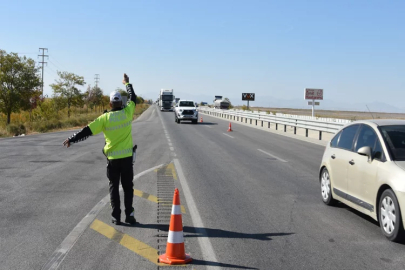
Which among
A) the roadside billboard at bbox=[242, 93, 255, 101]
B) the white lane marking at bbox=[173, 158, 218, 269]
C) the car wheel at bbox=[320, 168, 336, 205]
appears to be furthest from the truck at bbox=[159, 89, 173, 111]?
the car wheel at bbox=[320, 168, 336, 205]

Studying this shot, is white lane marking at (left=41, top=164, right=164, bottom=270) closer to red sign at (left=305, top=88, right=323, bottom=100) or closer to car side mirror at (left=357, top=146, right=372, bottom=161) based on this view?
car side mirror at (left=357, top=146, right=372, bottom=161)

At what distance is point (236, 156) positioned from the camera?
1582 cm

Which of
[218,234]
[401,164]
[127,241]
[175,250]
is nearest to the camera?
[175,250]

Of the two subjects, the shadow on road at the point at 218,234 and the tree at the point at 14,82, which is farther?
the tree at the point at 14,82

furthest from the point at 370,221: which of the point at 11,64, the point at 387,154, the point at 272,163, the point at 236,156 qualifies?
the point at 11,64

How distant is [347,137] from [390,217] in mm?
2109

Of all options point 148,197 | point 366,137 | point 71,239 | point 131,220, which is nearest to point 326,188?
point 366,137

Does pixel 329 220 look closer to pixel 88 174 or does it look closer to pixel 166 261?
pixel 166 261

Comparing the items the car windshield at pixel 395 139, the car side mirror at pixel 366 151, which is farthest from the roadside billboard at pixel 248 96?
the car side mirror at pixel 366 151

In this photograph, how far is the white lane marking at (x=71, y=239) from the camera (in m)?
5.07

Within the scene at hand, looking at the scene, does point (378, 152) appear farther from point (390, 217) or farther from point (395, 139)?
point (390, 217)

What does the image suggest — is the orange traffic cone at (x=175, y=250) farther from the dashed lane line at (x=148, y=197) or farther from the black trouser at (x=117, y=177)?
the dashed lane line at (x=148, y=197)

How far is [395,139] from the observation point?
22.1 feet

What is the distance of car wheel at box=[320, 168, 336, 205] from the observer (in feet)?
26.6
